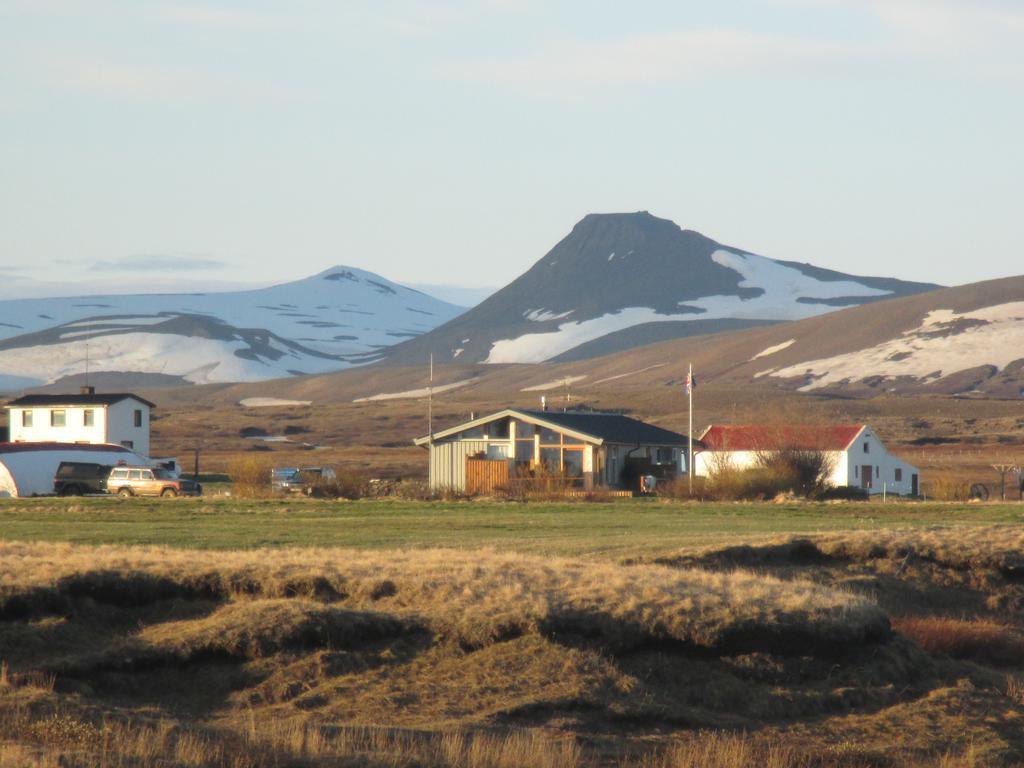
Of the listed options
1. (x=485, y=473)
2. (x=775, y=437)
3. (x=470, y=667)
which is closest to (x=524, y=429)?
(x=485, y=473)

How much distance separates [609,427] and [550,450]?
10.5 ft

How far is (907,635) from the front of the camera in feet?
74.1

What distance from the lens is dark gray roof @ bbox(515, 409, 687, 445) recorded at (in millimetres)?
67812

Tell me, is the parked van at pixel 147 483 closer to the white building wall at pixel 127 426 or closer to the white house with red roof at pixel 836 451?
the white building wall at pixel 127 426

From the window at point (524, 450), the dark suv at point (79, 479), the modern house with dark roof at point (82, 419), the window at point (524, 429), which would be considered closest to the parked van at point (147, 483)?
the dark suv at point (79, 479)

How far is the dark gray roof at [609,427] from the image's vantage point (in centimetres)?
6781

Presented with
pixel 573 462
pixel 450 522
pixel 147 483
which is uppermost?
pixel 573 462

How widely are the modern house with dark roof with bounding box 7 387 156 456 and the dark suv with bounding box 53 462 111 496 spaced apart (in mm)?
18113

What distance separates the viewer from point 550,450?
68062 millimetres

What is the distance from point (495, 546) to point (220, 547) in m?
5.23

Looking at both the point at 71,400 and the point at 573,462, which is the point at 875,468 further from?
the point at 71,400

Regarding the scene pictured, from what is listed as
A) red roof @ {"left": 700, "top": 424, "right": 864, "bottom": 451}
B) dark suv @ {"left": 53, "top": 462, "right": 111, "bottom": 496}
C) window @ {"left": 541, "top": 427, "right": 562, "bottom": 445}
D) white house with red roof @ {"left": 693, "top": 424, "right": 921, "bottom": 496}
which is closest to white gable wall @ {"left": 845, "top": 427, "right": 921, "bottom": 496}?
white house with red roof @ {"left": 693, "top": 424, "right": 921, "bottom": 496}

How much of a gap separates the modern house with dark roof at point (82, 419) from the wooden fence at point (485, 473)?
25603 mm

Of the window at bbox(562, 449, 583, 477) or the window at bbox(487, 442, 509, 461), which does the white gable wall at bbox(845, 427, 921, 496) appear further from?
the window at bbox(487, 442, 509, 461)
